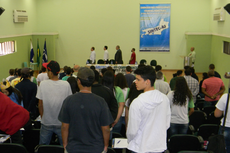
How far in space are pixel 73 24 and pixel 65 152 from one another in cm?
1369

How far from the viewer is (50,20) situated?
619 inches

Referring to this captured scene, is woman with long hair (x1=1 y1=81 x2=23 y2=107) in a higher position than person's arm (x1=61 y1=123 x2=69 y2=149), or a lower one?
higher

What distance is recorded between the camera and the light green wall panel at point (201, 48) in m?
14.6

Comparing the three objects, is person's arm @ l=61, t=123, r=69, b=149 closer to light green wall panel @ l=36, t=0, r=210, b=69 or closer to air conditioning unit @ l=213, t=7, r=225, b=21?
air conditioning unit @ l=213, t=7, r=225, b=21

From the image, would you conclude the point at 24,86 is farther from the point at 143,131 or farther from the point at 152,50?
the point at 152,50

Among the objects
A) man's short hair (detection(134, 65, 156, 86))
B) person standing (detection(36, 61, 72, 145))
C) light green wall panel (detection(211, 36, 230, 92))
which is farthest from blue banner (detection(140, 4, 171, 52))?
man's short hair (detection(134, 65, 156, 86))

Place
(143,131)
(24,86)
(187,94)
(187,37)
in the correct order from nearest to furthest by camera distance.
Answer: (143,131) < (187,94) < (24,86) < (187,37)

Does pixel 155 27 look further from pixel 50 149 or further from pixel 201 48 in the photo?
pixel 50 149

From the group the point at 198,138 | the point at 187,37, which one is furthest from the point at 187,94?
the point at 187,37

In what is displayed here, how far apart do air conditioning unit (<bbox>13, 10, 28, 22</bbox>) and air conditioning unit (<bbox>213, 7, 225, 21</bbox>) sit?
9869mm

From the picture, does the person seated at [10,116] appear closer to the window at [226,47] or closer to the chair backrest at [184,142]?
the chair backrest at [184,142]

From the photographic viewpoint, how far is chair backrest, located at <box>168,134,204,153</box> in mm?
3490

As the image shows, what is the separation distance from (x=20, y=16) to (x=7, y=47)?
1.97 m

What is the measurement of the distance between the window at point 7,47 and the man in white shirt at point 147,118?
34.4ft
